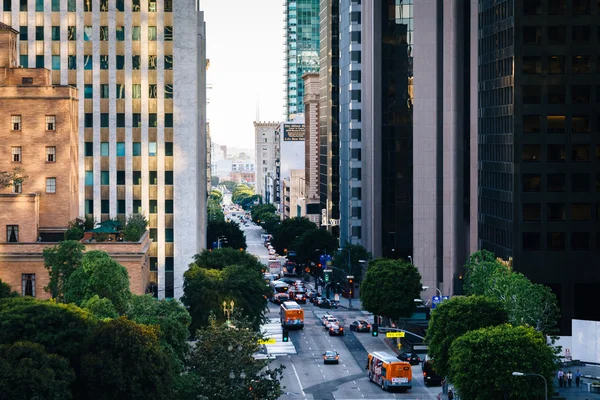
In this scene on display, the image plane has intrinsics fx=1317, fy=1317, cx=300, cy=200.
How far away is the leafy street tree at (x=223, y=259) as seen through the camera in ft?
508

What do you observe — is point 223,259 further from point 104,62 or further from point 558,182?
point 558,182

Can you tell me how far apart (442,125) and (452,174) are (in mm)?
12341

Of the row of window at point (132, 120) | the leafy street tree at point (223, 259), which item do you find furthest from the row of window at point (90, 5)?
the leafy street tree at point (223, 259)

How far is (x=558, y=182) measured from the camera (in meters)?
132

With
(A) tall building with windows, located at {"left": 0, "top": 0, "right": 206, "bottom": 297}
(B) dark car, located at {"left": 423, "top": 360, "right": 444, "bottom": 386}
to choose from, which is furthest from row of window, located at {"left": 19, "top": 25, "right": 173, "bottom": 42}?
(B) dark car, located at {"left": 423, "top": 360, "right": 444, "bottom": 386}

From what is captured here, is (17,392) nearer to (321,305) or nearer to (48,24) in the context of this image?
(48,24)

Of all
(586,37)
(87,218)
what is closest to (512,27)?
(586,37)

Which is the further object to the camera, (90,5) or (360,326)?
(90,5)

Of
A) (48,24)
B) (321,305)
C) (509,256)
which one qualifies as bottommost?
(321,305)

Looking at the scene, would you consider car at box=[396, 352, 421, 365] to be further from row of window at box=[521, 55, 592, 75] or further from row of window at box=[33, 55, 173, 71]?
row of window at box=[33, 55, 173, 71]

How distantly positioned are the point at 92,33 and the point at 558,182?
205ft

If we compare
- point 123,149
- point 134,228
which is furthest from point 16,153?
point 123,149

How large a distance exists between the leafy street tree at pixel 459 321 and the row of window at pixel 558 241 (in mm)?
18517

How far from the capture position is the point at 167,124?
531 feet
